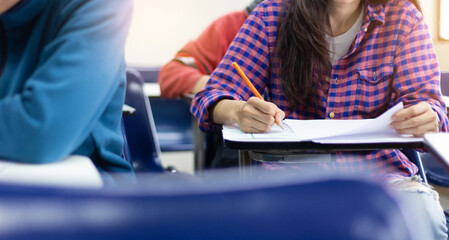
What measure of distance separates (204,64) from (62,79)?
1.74 m

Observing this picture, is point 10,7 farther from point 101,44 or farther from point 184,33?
point 184,33

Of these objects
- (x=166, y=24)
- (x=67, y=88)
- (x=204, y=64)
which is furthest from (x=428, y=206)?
(x=166, y=24)

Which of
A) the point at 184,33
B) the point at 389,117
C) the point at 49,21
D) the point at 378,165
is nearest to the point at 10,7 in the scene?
the point at 49,21

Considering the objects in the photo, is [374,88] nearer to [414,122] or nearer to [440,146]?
[414,122]

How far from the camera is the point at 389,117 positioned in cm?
108

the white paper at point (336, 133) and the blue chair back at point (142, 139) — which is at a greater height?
the white paper at point (336, 133)

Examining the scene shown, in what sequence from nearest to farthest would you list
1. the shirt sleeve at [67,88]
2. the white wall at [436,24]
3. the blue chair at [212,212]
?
the blue chair at [212,212] → the shirt sleeve at [67,88] → the white wall at [436,24]

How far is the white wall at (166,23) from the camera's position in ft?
15.4

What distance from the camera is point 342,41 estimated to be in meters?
1.54

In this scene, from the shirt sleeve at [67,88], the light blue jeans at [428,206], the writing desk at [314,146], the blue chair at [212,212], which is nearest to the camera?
the blue chair at [212,212]

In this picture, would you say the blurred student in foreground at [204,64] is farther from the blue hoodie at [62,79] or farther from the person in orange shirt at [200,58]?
the blue hoodie at [62,79]

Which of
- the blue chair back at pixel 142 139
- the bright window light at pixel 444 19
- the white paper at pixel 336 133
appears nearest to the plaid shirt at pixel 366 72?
the white paper at pixel 336 133

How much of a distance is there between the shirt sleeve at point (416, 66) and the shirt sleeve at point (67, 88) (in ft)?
2.97

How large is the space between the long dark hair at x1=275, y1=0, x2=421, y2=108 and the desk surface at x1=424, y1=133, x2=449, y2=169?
54 cm
